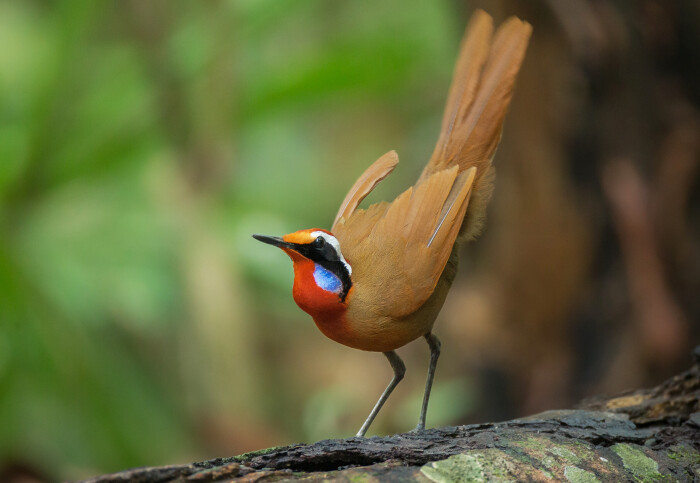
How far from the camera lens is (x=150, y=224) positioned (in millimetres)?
7270

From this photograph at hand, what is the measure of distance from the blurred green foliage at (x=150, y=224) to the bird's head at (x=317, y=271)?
3144 mm

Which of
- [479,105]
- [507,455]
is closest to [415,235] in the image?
[479,105]

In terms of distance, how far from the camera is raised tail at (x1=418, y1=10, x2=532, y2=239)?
3.58 m

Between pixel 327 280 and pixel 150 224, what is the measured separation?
15.2 ft

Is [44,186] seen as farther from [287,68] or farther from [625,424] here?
[625,424]

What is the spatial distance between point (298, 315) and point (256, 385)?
2211 millimetres

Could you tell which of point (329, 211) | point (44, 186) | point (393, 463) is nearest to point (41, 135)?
point (44, 186)

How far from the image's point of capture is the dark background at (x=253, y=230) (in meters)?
5.08

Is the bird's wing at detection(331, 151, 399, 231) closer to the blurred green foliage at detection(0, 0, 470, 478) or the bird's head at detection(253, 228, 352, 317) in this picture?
the bird's head at detection(253, 228, 352, 317)

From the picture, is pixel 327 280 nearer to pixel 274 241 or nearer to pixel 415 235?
pixel 274 241

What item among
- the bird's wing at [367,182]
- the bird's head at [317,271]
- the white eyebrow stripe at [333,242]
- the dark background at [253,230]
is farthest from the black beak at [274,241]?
the dark background at [253,230]

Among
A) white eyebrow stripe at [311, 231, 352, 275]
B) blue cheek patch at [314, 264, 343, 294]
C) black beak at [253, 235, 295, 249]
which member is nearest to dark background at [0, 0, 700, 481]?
white eyebrow stripe at [311, 231, 352, 275]

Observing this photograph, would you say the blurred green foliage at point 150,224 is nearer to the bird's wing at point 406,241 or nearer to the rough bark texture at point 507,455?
the bird's wing at point 406,241

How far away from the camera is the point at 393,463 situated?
6.71 feet
